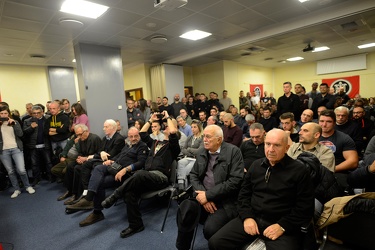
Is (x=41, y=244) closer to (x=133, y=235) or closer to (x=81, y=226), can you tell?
(x=81, y=226)

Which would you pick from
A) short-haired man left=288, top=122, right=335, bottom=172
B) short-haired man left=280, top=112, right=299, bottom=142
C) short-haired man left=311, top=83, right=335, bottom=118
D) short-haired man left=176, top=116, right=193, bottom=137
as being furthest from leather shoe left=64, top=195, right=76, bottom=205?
short-haired man left=311, top=83, right=335, bottom=118

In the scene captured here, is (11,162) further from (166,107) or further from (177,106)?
(177,106)

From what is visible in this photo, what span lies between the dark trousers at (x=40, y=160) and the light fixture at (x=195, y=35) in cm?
395

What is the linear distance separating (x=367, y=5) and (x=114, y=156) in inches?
197

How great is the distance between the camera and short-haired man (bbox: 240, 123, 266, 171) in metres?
2.58

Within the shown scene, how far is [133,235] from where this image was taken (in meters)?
2.32

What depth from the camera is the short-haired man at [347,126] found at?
9.02 feet

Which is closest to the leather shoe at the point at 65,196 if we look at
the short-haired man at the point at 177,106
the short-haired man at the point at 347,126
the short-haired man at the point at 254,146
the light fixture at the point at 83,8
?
the short-haired man at the point at 254,146

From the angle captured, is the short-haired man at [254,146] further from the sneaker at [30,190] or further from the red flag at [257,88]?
the red flag at [257,88]

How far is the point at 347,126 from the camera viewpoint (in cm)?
281

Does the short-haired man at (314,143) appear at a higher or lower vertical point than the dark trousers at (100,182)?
higher

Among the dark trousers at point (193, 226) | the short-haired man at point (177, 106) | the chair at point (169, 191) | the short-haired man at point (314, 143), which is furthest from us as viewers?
the short-haired man at point (177, 106)

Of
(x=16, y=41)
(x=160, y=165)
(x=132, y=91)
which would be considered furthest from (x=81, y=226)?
(x=132, y=91)

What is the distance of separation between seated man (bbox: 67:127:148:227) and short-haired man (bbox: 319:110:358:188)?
225cm
